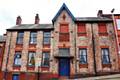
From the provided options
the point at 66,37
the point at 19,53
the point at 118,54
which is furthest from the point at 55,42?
the point at 118,54

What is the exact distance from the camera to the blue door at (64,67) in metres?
22.9

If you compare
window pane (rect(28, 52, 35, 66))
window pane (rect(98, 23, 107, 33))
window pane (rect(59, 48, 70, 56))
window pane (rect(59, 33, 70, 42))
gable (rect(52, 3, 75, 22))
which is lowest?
window pane (rect(28, 52, 35, 66))

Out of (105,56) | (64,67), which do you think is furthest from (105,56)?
(64,67)

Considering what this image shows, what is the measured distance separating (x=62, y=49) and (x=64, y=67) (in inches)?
101

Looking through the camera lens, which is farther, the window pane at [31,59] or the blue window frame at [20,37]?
the blue window frame at [20,37]

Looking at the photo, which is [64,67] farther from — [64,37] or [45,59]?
[64,37]

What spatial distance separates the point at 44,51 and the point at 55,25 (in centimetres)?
424

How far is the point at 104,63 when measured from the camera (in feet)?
75.0

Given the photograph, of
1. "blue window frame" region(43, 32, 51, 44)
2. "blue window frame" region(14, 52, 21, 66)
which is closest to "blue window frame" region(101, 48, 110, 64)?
"blue window frame" region(43, 32, 51, 44)

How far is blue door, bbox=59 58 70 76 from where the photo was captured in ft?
75.2

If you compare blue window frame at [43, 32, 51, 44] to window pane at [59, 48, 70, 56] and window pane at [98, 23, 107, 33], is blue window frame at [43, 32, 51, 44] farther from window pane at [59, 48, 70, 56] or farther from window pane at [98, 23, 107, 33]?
window pane at [98, 23, 107, 33]

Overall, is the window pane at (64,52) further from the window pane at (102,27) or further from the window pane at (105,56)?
the window pane at (102,27)

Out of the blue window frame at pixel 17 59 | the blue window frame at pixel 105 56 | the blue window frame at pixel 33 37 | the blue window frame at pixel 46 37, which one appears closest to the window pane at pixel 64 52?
the blue window frame at pixel 46 37

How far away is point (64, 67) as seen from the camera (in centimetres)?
2312
